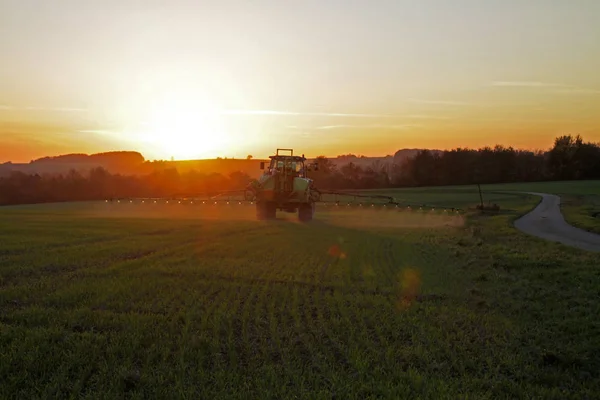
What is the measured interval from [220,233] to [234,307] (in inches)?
559

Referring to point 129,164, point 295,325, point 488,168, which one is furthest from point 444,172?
point 129,164

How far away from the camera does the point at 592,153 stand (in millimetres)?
91938

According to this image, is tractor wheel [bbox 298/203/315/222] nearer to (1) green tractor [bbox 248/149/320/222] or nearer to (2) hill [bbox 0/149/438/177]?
(1) green tractor [bbox 248/149/320/222]

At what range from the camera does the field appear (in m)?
6.19

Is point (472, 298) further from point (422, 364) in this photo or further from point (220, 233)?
point (220, 233)

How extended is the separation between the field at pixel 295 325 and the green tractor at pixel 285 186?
558 inches

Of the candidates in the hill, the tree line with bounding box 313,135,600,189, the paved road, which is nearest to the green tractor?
the paved road

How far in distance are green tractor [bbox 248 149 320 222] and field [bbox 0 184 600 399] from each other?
1417 cm

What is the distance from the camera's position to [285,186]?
30.6 meters

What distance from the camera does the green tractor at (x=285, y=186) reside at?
1200 inches

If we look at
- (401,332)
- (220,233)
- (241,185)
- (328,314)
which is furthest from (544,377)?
→ (241,185)

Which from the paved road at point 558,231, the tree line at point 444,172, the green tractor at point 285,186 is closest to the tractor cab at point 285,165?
the green tractor at point 285,186

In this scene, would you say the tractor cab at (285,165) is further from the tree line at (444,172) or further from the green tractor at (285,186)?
the tree line at (444,172)

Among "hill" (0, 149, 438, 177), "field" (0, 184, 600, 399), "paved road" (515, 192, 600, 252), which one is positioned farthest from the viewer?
"hill" (0, 149, 438, 177)
